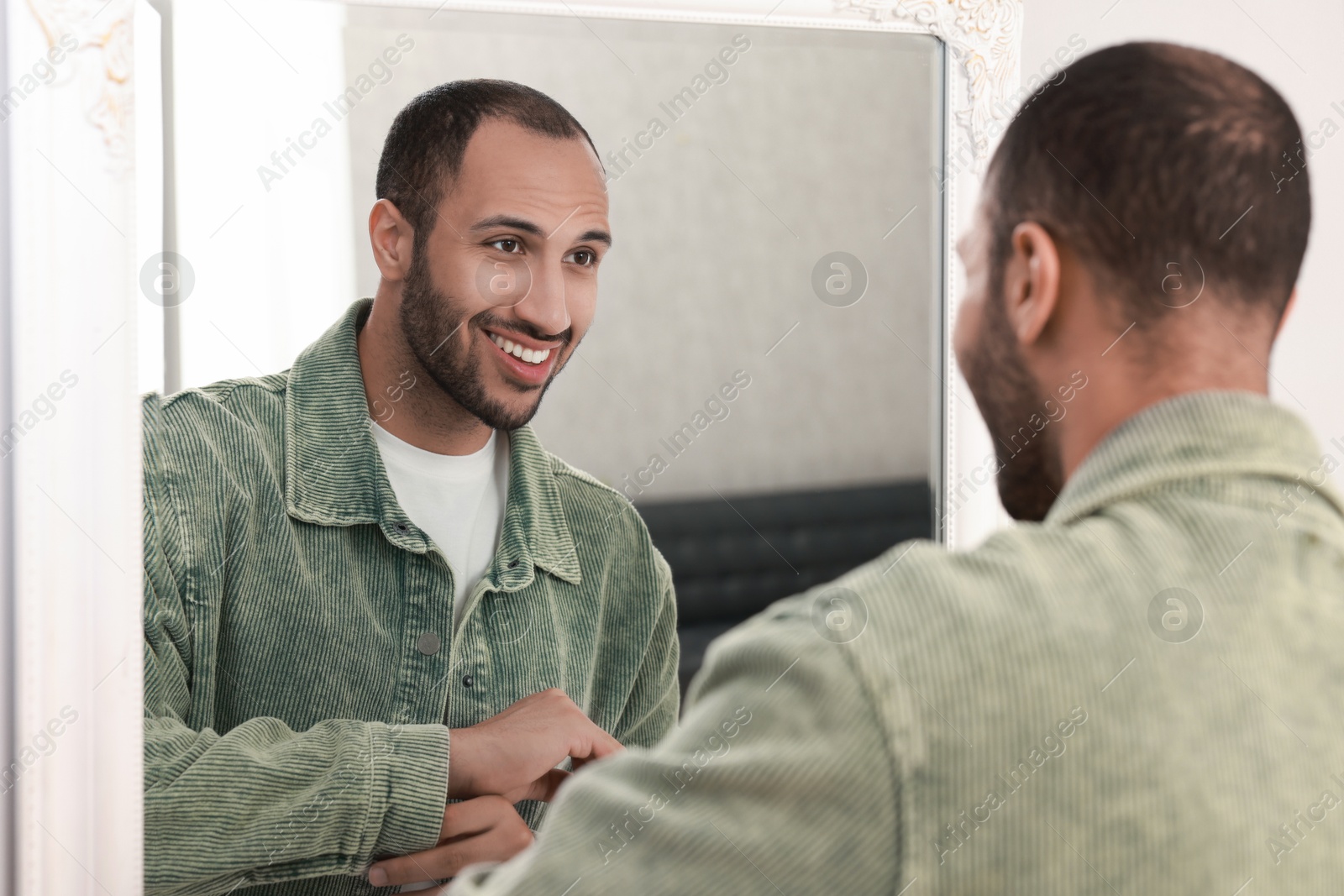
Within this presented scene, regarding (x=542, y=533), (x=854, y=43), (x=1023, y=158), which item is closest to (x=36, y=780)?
(x=542, y=533)

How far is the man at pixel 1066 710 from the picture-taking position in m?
0.54

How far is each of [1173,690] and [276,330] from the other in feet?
2.85

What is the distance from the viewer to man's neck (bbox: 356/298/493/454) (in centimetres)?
107

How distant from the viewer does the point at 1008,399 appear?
0.74m

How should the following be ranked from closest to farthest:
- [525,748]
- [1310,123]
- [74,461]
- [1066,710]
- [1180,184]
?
[1066,710]
[1180,184]
[74,461]
[525,748]
[1310,123]

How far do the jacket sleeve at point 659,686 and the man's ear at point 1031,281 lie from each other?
22.4 inches

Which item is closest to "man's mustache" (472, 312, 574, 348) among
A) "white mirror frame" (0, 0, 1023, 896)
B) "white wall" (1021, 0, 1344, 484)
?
"white mirror frame" (0, 0, 1023, 896)

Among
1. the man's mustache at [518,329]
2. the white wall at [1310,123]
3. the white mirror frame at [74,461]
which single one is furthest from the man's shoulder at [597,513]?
the white wall at [1310,123]

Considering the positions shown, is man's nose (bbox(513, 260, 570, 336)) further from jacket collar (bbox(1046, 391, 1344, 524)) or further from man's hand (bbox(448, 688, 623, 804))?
jacket collar (bbox(1046, 391, 1344, 524))

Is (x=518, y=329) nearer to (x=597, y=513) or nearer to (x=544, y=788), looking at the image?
(x=597, y=513)

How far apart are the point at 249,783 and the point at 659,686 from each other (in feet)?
1.42

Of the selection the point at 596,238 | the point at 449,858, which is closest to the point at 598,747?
the point at 449,858

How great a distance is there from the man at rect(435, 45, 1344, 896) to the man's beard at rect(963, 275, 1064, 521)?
8 centimetres

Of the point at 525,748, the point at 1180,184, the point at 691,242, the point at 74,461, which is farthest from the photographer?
the point at 691,242
